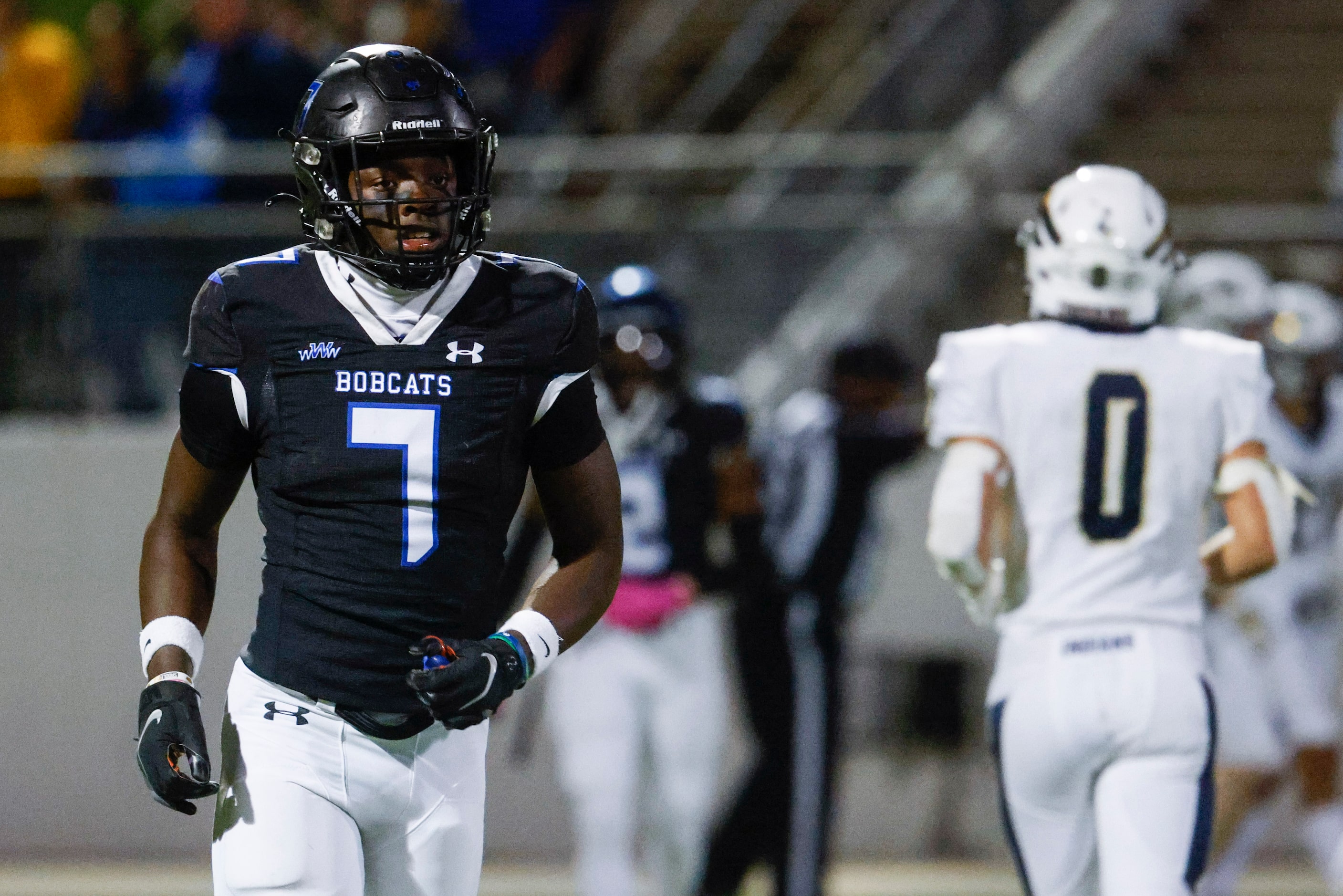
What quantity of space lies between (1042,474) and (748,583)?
2.48m

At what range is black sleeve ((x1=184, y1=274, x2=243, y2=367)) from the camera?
283 centimetres

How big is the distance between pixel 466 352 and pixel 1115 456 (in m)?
1.40

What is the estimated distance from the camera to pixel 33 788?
7.02m

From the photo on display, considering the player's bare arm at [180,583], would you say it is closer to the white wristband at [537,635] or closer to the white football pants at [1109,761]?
the white wristband at [537,635]

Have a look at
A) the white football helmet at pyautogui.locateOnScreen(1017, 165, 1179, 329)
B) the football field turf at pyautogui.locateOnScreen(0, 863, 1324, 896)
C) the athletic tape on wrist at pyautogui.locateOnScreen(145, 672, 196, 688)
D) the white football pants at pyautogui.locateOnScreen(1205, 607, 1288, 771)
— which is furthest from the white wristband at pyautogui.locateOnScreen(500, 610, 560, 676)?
the football field turf at pyautogui.locateOnScreen(0, 863, 1324, 896)

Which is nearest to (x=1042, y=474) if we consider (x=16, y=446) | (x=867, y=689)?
(x=867, y=689)

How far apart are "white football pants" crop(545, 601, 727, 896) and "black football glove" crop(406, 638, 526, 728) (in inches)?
102

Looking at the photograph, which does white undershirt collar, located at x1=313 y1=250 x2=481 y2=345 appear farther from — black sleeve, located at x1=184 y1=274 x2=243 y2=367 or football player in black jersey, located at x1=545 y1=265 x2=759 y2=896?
football player in black jersey, located at x1=545 y1=265 x2=759 y2=896

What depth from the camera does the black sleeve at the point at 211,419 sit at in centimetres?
284

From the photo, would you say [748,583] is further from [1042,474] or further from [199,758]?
[199,758]

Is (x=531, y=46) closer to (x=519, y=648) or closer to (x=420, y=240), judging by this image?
(x=420, y=240)

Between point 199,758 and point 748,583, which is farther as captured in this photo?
point 748,583

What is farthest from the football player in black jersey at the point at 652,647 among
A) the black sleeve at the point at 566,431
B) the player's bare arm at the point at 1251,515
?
the black sleeve at the point at 566,431

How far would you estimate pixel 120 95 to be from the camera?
7973 mm
